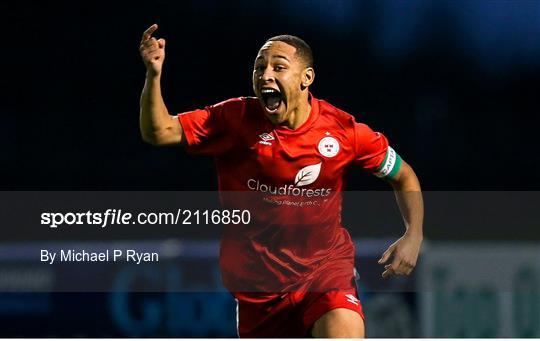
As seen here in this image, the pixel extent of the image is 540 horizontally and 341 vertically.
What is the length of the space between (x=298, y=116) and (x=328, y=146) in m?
0.20

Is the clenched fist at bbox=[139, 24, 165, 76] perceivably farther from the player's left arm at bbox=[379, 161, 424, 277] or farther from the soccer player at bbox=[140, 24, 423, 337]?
the player's left arm at bbox=[379, 161, 424, 277]

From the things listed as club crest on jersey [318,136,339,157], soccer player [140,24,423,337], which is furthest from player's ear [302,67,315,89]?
club crest on jersey [318,136,339,157]

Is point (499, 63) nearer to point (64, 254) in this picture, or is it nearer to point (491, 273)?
point (491, 273)

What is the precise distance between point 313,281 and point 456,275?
272 cm

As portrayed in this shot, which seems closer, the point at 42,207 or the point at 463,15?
the point at 42,207

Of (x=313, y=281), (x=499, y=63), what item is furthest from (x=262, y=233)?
(x=499, y=63)

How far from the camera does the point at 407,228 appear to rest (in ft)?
16.3

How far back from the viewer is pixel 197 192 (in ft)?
28.5

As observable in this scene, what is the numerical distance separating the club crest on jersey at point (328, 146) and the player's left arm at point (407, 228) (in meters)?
0.46

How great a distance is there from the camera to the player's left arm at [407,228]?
187 inches

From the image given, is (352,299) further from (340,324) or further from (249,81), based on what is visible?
(249,81)

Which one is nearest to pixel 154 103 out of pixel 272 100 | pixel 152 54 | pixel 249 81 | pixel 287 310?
pixel 152 54

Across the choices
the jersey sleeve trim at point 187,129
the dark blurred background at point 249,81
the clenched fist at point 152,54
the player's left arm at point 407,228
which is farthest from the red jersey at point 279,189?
the dark blurred background at point 249,81

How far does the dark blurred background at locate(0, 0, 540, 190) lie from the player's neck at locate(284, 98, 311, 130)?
3.83 m
